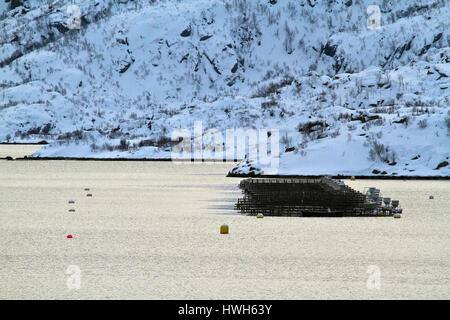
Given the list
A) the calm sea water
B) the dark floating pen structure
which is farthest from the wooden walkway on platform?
the calm sea water

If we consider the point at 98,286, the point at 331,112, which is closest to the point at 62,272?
the point at 98,286

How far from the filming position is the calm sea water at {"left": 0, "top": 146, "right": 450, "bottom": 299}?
23594 millimetres

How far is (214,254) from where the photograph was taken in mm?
30516

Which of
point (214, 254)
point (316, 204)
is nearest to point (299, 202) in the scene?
point (316, 204)

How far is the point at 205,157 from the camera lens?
644ft

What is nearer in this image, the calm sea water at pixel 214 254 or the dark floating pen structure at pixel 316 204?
the calm sea water at pixel 214 254

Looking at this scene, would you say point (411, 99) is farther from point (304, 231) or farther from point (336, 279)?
point (336, 279)

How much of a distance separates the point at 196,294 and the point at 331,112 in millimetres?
140846

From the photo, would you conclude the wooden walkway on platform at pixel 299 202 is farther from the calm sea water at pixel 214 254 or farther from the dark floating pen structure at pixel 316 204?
the calm sea water at pixel 214 254

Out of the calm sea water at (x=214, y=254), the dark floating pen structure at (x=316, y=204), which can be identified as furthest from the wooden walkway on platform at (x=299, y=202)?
the calm sea water at (x=214, y=254)

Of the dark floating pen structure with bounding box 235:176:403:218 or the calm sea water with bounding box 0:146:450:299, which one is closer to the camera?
the calm sea water with bounding box 0:146:450:299

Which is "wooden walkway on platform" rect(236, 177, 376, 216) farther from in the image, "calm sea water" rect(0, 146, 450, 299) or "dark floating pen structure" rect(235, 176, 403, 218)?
"calm sea water" rect(0, 146, 450, 299)

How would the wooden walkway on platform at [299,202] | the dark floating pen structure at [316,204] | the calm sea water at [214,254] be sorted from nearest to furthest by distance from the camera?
the calm sea water at [214,254] → the dark floating pen structure at [316,204] → the wooden walkway on platform at [299,202]

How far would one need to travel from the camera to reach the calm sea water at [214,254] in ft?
77.4
